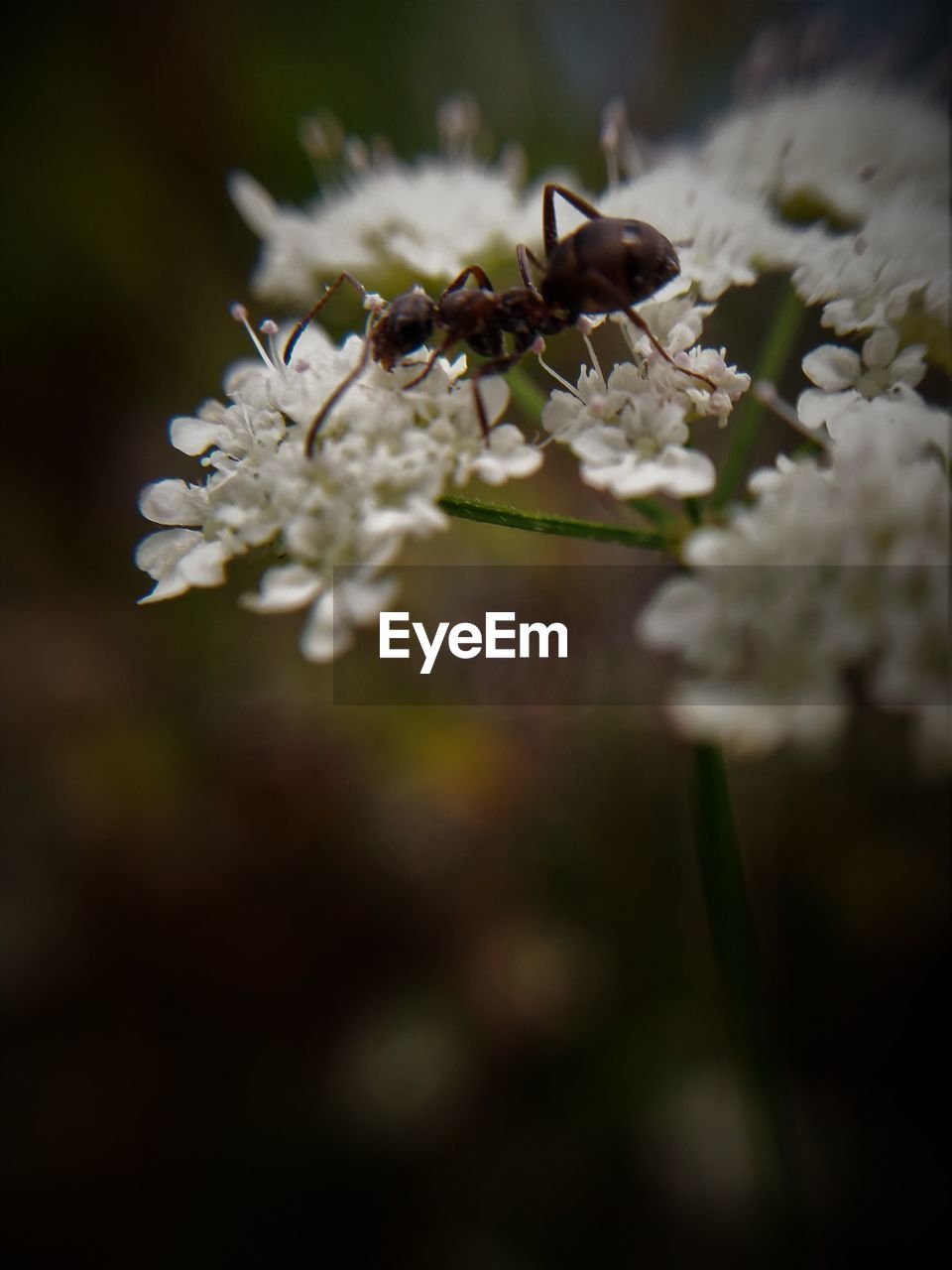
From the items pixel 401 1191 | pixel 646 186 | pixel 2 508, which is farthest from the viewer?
pixel 2 508

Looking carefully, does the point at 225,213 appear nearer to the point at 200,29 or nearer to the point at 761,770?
the point at 200,29

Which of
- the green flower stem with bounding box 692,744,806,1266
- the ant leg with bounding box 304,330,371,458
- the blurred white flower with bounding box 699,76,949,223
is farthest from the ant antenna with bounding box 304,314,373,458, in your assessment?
the blurred white flower with bounding box 699,76,949,223

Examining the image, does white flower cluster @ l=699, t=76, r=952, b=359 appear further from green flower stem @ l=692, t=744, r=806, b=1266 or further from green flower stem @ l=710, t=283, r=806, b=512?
green flower stem @ l=692, t=744, r=806, b=1266

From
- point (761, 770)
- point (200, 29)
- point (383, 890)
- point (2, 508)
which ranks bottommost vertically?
point (383, 890)

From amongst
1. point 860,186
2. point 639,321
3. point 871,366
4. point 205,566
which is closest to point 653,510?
point 639,321

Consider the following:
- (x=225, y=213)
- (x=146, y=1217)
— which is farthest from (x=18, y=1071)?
(x=225, y=213)
